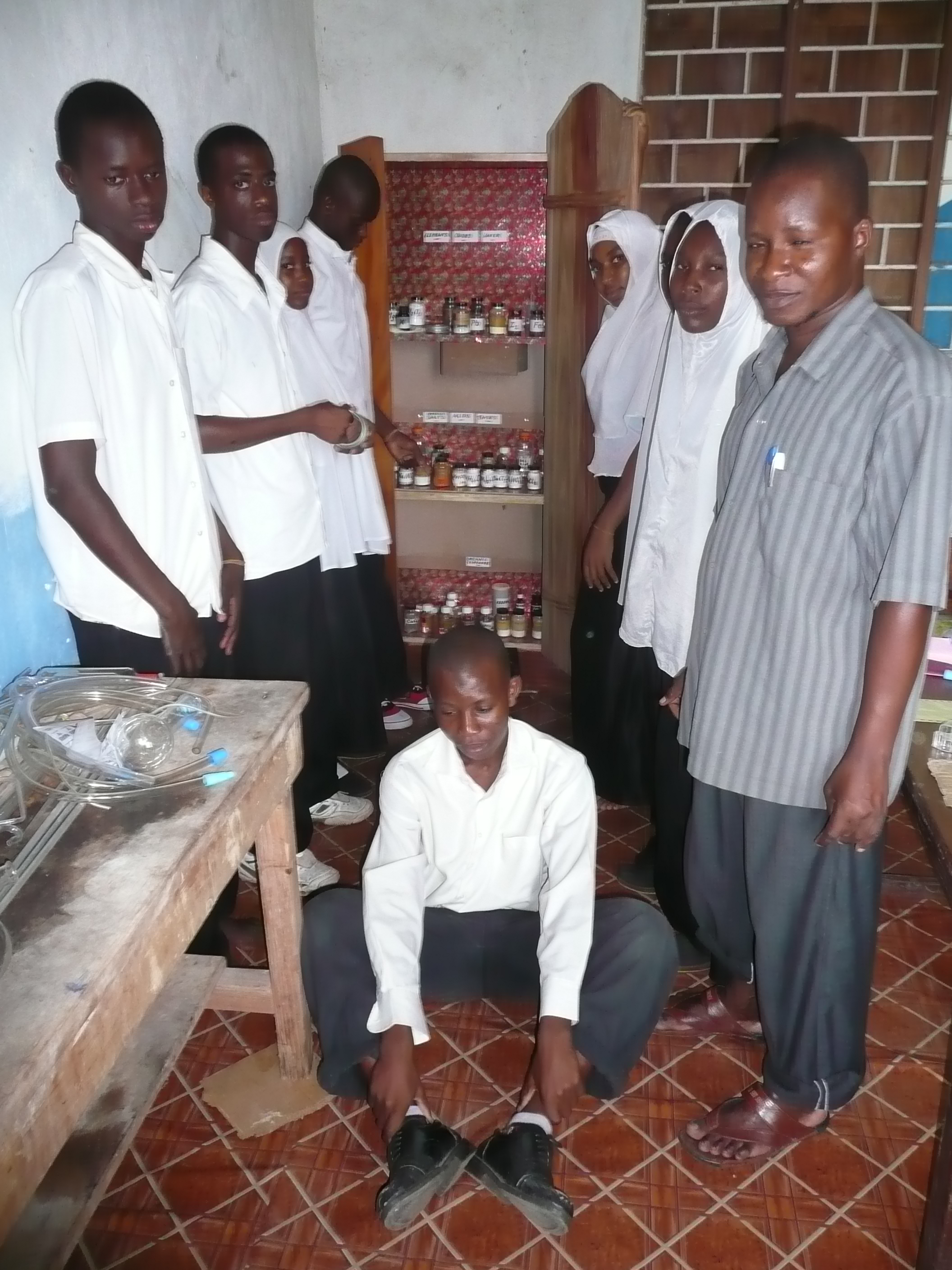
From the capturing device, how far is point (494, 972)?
1.71 metres

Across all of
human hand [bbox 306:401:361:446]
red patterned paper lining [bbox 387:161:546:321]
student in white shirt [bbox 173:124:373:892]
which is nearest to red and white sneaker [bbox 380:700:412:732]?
student in white shirt [bbox 173:124:373:892]

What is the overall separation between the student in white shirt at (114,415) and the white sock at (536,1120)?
Answer: 2.94ft

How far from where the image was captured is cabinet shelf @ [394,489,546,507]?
343 centimetres

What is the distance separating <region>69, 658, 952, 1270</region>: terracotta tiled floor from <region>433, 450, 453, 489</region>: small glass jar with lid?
206 centimetres

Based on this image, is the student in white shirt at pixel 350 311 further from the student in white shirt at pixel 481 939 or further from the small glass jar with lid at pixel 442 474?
the student in white shirt at pixel 481 939

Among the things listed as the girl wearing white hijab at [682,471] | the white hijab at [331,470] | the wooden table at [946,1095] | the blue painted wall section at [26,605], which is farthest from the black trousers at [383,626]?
the wooden table at [946,1095]

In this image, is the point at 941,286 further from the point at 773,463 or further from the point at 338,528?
the point at 773,463

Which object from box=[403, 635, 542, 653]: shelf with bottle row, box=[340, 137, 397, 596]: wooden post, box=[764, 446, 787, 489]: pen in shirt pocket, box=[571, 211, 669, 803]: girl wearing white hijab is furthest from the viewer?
box=[403, 635, 542, 653]: shelf with bottle row

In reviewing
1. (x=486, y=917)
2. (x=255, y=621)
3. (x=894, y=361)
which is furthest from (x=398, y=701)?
(x=894, y=361)

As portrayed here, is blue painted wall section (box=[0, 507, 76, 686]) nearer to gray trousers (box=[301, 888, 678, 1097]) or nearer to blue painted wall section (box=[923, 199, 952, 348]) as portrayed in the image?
gray trousers (box=[301, 888, 678, 1097])

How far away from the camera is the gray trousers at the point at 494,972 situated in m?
1.57

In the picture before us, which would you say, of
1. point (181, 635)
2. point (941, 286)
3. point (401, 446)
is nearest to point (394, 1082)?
point (181, 635)

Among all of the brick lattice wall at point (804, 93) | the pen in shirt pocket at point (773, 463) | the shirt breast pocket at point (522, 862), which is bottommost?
the shirt breast pocket at point (522, 862)

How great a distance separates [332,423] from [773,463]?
3.55 ft
